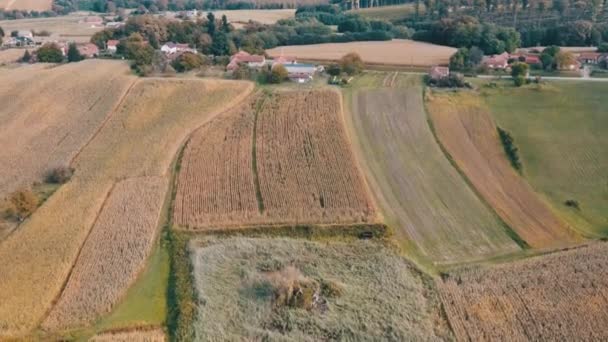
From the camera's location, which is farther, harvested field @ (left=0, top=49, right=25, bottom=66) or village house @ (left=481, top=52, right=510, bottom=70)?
harvested field @ (left=0, top=49, right=25, bottom=66)

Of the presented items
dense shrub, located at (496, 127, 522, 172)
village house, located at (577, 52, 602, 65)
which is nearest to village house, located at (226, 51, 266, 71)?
dense shrub, located at (496, 127, 522, 172)

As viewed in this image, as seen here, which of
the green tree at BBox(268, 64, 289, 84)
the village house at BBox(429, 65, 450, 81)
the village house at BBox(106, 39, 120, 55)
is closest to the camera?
the village house at BBox(429, 65, 450, 81)

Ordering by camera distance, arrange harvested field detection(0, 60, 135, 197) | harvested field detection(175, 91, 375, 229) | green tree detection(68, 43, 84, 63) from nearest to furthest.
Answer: harvested field detection(175, 91, 375, 229), harvested field detection(0, 60, 135, 197), green tree detection(68, 43, 84, 63)

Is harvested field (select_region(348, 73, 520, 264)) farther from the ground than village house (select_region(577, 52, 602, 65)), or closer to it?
closer to it

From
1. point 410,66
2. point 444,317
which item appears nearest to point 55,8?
point 410,66

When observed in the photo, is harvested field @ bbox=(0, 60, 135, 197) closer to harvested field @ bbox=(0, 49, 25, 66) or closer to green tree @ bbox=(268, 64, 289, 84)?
harvested field @ bbox=(0, 49, 25, 66)

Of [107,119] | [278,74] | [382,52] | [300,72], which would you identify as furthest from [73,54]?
[382,52]

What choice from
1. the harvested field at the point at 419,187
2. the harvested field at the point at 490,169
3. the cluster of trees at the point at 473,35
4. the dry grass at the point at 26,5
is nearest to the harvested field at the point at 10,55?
the harvested field at the point at 419,187
